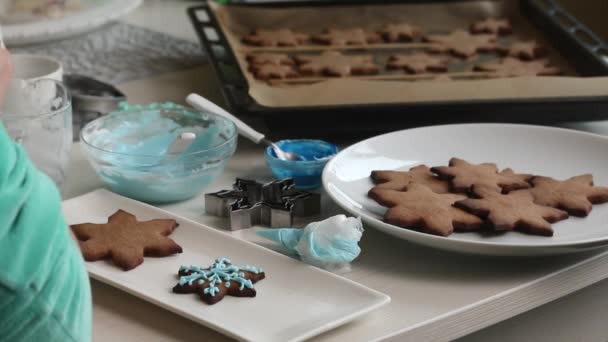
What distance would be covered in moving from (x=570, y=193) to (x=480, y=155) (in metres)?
0.16

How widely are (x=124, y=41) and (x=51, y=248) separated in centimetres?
120

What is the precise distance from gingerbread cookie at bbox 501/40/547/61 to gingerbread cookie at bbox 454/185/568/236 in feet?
2.07

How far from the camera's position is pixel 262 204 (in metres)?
1.04

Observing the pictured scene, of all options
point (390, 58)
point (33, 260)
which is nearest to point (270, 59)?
point (390, 58)

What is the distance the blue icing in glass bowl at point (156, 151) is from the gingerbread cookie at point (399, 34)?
0.58 meters

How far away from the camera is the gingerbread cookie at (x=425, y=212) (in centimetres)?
95

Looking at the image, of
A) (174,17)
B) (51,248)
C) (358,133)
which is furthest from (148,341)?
(174,17)

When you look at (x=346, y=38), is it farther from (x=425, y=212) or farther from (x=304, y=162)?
(x=425, y=212)

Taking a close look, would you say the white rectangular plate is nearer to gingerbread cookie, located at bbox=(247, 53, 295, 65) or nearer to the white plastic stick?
the white plastic stick

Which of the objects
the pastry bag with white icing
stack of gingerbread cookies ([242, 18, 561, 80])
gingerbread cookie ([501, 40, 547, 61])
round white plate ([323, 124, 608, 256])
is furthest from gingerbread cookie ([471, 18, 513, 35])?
the pastry bag with white icing

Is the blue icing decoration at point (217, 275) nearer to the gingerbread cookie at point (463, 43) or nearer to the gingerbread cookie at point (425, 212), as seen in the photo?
the gingerbread cookie at point (425, 212)

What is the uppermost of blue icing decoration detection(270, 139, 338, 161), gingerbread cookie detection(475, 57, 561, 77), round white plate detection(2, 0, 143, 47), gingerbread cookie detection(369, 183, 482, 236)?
round white plate detection(2, 0, 143, 47)

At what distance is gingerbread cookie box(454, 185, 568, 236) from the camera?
95 cm

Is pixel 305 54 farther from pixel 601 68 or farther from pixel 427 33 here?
pixel 601 68
